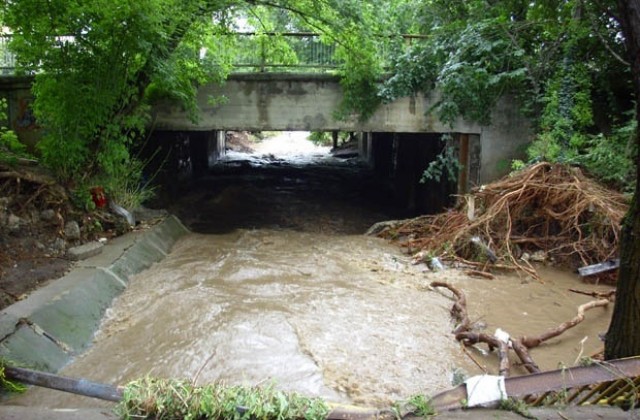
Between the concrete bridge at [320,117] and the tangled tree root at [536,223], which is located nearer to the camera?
the tangled tree root at [536,223]

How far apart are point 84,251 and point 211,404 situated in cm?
487

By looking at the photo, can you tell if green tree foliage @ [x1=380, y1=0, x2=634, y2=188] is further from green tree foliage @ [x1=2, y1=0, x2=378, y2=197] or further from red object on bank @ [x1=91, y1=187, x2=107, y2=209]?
red object on bank @ [x1=91, y1=187, x2=107, y2=209]

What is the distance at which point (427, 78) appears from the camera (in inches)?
414

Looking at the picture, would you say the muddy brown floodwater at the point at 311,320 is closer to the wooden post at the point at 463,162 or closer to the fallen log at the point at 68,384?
the fallen log at the point at 68,384

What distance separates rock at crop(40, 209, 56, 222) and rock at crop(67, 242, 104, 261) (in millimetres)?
Result: 571

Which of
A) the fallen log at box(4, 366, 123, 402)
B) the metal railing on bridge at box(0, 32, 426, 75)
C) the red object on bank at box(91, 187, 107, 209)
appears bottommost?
the fallen log at box(4, 366, 123, 402)

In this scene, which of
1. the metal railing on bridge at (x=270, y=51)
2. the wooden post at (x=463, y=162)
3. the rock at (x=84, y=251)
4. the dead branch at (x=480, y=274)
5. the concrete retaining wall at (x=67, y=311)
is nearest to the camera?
the concrete retaining wall at (x=67, y=311)

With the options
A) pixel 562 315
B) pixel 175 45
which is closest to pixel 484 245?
pixel 562 315

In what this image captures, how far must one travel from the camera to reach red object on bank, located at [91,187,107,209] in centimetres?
793

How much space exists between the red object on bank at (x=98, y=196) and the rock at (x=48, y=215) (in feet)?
2.48

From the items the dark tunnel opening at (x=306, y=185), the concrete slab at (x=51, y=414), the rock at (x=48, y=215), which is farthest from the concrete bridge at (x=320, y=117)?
the concrete slab at (x=51, y=414)

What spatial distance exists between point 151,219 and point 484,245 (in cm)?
586

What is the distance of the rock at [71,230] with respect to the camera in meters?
7.20

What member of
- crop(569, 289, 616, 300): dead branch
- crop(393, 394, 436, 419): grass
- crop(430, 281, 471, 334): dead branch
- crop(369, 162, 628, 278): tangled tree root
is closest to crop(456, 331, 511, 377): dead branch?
crop(430, 281, 471, 334): dead branch
